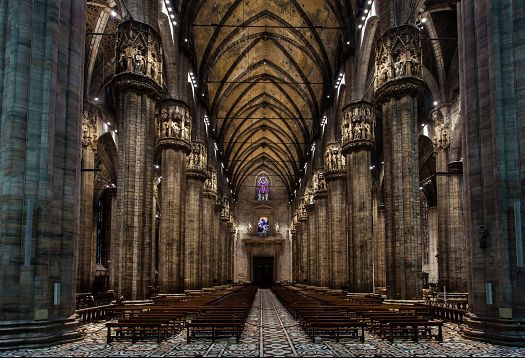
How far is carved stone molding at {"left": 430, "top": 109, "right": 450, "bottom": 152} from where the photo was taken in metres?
37.7

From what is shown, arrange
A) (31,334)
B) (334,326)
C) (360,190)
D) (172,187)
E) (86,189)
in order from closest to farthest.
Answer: (31,334) < (334,326) < (172,187) < (360,190) < (86,189)

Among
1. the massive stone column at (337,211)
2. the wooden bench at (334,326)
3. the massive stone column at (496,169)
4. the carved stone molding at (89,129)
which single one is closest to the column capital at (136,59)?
the wooden bench at (334,326)

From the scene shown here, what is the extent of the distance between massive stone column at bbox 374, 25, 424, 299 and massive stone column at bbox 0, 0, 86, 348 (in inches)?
554

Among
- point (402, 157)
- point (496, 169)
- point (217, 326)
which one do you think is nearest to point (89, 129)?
point (402, 157)

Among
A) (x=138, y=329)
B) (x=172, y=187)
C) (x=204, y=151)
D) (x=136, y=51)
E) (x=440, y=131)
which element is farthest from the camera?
(x=204, y=151)

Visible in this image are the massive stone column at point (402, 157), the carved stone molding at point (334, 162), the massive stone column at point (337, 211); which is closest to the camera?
the massive stone column at point (402, 157)

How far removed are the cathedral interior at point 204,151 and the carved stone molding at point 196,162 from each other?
0.26 m

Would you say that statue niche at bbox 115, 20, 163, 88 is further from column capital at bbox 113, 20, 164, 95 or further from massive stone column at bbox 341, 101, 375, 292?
massive stone column at bbox 341, 101, 375, 292

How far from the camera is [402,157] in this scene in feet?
79.9

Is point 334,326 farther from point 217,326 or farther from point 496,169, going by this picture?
point 496,169

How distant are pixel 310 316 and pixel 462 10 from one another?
33.0 feet

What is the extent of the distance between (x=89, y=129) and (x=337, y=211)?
1950 centimetres

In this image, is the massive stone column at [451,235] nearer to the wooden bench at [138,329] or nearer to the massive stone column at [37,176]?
the wooden bench at [138,329]

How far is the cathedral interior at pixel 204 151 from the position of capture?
1375 cm
